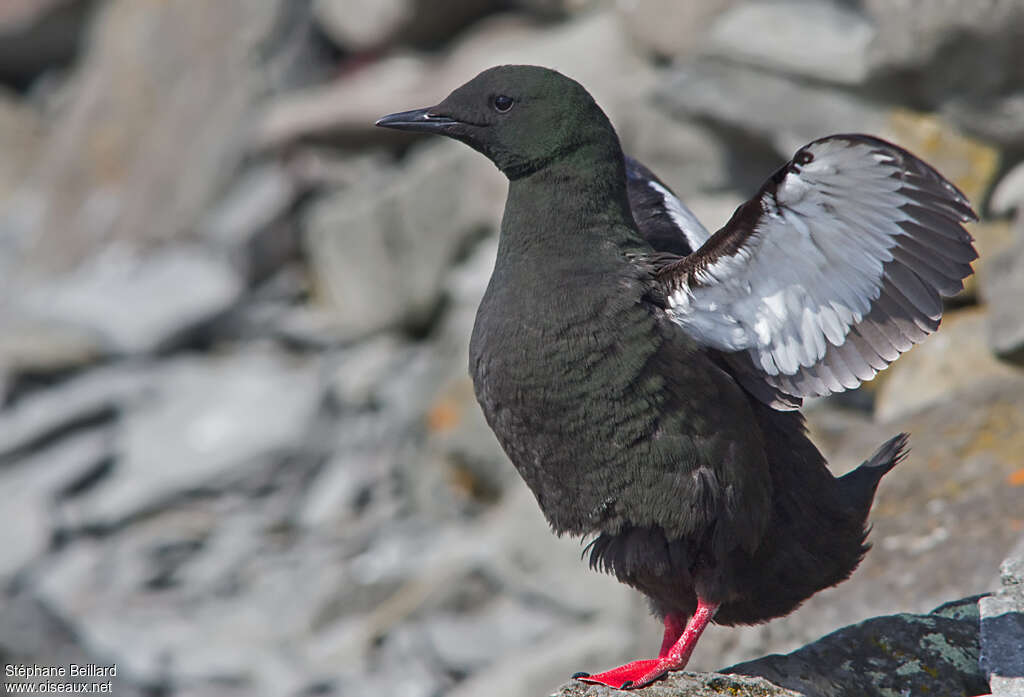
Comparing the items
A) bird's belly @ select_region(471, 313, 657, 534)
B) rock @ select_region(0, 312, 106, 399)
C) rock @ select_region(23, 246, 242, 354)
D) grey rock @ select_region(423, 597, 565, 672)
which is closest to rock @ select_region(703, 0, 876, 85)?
grey rock @ select_region(423, 597, 565, 672)

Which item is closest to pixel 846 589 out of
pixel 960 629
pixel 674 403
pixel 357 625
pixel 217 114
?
pixel 960 629

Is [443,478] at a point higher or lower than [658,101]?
lower

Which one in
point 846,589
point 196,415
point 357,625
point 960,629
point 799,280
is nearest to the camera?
point 799,280

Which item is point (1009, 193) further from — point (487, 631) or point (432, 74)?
point (432, 74)

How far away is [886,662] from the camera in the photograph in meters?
4.64


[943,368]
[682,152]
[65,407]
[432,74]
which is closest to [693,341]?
[943,368]

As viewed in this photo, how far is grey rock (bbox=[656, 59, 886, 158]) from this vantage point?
9.48 meters

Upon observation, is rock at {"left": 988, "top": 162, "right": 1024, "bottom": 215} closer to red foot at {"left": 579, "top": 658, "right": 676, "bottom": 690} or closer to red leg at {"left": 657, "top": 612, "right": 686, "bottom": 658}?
red leg at {"left": 657, "top": 612, "right": 686, "bottom": 658}

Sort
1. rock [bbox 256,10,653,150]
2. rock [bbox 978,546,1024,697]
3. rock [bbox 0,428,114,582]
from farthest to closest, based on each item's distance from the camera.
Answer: rock [bbox 256,10,653,150], rock [bbox 0,428,114,582], rock [bbox 978,546,1024,697]

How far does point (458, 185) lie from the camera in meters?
13.1

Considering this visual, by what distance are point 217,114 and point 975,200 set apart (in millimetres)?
9675

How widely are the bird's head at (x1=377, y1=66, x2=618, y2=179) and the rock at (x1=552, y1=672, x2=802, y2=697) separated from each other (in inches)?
72.9

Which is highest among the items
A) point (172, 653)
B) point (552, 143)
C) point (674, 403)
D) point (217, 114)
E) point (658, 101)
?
point (217, 114)

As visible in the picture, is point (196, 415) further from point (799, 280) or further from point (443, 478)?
point (799, 280)
